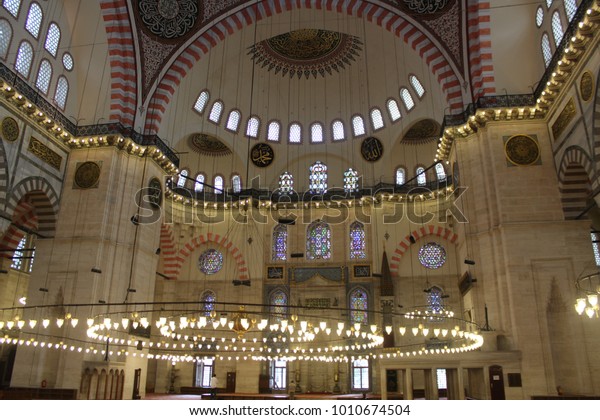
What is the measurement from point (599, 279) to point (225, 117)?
15.9 m

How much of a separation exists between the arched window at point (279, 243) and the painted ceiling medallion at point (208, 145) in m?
4.44

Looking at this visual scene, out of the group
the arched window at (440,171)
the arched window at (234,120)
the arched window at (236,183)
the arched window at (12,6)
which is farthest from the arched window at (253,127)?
the arched window at (12,6)

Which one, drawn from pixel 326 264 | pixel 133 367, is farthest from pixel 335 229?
pixel 133 367

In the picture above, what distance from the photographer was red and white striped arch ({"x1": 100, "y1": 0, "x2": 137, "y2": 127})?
15595 millimetres

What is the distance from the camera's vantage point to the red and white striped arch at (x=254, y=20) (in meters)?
16.3

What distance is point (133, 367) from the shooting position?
15148 mm

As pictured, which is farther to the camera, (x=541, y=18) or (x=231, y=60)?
(x=231, y=60)

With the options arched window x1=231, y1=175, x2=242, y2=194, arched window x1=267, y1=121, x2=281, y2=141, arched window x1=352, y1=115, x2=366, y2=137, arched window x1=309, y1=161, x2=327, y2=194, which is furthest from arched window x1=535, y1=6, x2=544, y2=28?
arched window x1=231, y1=175, x2=242, y2=194

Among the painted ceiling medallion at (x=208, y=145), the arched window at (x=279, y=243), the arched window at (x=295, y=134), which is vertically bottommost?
the arched window at (x=279, y=243)

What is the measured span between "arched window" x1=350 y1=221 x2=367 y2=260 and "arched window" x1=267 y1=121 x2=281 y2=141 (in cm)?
563

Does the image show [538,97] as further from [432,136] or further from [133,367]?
[133,367]

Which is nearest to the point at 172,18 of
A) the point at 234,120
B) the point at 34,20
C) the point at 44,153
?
the point at 34,20

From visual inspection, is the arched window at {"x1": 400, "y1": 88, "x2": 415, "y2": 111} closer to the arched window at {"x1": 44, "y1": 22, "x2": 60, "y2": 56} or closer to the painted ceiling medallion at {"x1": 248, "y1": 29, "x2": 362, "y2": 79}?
the painted ceiling medallion at {"x1": 248, "y1": 29, "x2": 362, "y2": 79}

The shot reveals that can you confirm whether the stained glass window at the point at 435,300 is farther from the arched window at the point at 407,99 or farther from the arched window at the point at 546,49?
the arched window at the point at 546,49
